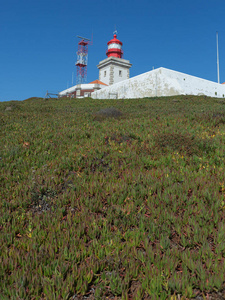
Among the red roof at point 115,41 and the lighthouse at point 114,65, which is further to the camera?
the red roof at point 115,41

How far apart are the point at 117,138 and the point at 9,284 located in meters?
6.47

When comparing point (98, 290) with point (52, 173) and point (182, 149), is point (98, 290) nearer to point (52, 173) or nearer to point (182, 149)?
point (52, 173)

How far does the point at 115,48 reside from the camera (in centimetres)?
6059

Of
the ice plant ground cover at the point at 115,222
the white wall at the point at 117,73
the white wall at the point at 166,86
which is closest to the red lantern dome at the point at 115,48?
the white wall at the point at 117,73

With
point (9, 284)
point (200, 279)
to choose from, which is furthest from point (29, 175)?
point (200, 279)

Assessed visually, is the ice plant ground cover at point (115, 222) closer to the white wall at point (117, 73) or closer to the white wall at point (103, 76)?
the white wall at point (117, 73)

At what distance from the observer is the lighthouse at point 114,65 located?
55719 mm

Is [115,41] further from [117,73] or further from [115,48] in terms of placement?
[117,73]

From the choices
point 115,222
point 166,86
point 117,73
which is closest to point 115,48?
point 117,73

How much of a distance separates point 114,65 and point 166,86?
30.1m

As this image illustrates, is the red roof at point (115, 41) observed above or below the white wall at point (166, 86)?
above

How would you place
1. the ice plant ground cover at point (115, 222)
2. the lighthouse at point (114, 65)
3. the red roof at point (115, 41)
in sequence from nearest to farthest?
the ice plant ground cover at point (115, 222) < the lighthouse at point (114, 65) < the red roof at point (115, 41)

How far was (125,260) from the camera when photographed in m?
2.86

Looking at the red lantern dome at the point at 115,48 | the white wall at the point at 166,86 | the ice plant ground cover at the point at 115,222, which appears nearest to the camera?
the ice plant ground cover at the point at 115,222
